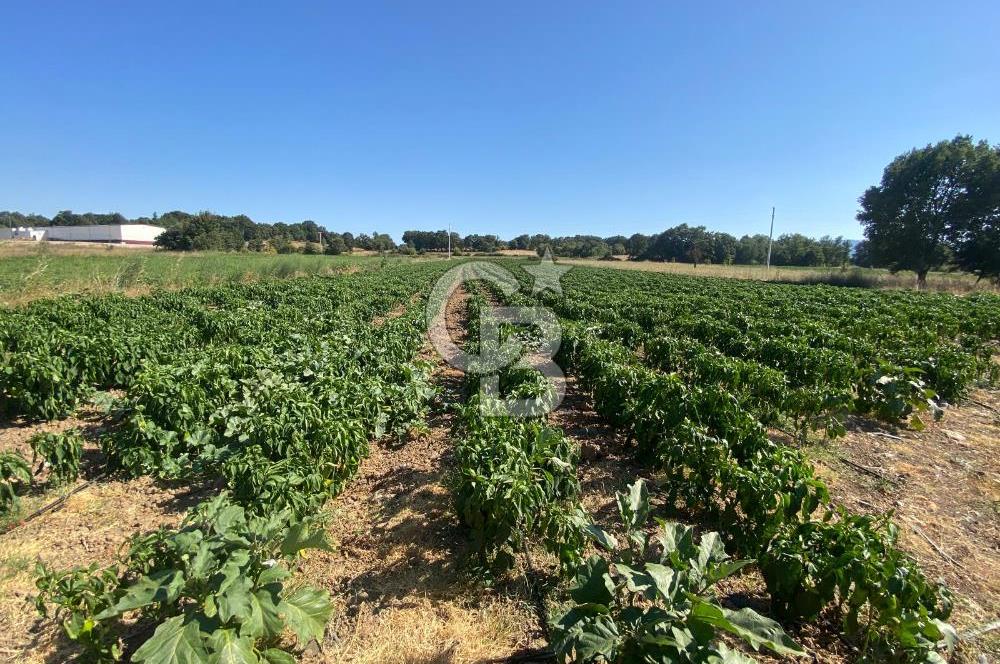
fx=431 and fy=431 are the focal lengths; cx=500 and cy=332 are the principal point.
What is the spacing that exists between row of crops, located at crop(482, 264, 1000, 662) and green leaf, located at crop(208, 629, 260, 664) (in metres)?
1.62

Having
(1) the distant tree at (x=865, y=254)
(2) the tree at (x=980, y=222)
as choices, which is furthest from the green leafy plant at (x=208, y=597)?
(1) the distant tree at (x=865, y=254)

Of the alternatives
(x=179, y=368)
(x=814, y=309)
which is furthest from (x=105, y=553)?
(x=814, y=309)

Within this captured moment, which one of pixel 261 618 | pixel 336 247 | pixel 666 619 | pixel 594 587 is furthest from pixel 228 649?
pixel 336 247

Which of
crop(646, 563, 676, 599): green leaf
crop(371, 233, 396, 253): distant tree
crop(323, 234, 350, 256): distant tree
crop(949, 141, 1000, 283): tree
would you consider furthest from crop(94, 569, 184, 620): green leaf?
crop(371, 233, 396, 253): distant tree

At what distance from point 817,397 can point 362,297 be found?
1627 cm

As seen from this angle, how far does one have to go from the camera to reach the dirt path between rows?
3037mm

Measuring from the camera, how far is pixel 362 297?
18.4 m

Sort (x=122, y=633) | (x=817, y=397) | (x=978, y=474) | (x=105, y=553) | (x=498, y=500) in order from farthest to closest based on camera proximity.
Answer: (x=817, y=397)
(x=978, y=474)
(x=105, y=553)
(x=498, y=500)
(x=122, y=633)

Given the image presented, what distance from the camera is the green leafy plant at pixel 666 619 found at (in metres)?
2.15

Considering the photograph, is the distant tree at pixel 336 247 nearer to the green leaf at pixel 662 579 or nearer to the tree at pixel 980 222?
the tree at pixel 980 222

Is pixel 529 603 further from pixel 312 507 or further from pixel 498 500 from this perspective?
pixel 312 507

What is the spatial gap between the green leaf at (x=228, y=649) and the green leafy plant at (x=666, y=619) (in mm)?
1587

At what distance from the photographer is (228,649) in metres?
2.16

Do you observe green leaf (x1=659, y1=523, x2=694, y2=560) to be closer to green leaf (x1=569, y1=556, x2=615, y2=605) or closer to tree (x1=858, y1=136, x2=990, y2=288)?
green leaf (x1=569, y1=556, x2=615, y2=605)
